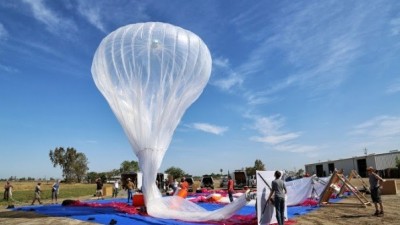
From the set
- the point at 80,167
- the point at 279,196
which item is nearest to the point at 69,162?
the point at 80,167

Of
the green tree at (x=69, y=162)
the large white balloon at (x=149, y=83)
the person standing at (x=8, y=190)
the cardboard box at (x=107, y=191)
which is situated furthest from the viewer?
the green tree at (x=69, y=162)

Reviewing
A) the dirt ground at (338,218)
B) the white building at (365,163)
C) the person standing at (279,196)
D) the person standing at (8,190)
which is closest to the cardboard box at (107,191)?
the person standing at (8,190)

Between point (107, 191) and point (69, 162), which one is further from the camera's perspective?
point (69, 162)

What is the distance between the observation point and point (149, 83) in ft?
39.1

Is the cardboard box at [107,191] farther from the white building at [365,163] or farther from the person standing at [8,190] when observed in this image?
the white building at [365,163]

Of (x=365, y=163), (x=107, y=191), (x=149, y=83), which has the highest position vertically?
(x=149, y=83)

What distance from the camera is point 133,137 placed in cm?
1234

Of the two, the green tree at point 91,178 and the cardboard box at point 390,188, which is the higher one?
the green tree at point 91,178

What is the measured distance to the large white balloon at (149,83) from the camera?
1194 cm

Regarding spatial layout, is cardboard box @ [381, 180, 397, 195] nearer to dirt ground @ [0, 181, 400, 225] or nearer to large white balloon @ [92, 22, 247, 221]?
dirt ground @ [0, 181, 400, 225]

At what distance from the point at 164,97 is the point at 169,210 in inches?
145

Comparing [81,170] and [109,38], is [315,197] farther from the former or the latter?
[81,170]

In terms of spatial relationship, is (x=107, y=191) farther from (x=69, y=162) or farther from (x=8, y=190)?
(x=69, y=162)

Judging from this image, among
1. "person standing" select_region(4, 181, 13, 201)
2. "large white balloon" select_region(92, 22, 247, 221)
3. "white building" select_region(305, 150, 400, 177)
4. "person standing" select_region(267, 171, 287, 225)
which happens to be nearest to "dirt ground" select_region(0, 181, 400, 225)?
"person standing" select_region(267, 171, 287, 225)
